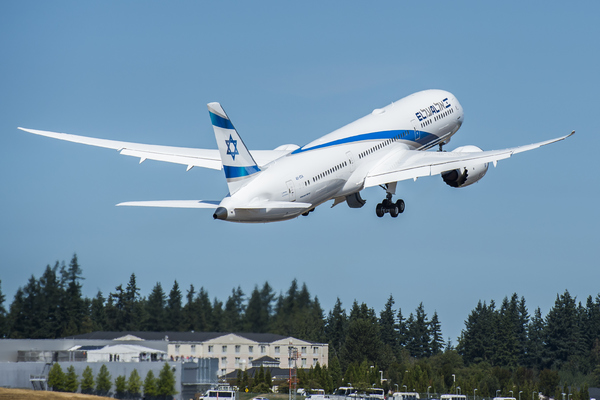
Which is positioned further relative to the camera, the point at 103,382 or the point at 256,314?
the point at 256,314

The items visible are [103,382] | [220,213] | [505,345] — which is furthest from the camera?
[505,345]

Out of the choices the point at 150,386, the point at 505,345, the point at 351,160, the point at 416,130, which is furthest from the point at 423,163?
the point at 505,345

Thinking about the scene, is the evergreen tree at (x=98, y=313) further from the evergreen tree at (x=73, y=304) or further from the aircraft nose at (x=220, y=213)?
the aircraft nose at (x=220, y=213)

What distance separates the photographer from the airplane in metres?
44.7

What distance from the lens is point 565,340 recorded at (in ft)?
466

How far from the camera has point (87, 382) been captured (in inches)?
2736

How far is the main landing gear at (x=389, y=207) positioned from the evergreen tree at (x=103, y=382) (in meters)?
24.7

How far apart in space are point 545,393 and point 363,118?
2735 inches

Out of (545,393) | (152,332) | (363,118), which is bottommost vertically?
(545,393)

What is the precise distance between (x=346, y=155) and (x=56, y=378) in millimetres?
30138

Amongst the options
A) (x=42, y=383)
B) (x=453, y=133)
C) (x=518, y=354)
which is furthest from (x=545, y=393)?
(x=42, y=383)

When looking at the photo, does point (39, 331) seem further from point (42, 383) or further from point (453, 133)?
point (453, 133)

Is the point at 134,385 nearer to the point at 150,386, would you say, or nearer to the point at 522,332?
the point at 150,386

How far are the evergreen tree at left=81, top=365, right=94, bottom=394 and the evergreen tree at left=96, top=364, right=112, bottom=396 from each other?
23.0 inches
